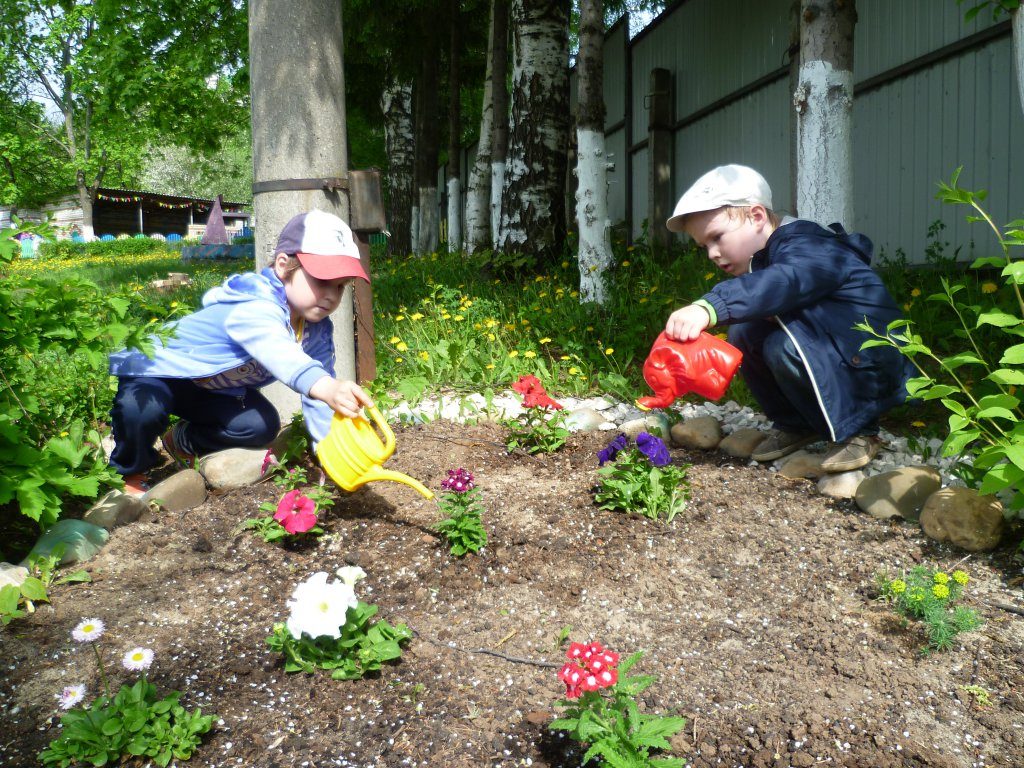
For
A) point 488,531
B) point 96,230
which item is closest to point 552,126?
point 488,531

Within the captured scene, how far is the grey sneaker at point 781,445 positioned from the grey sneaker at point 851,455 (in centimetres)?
21

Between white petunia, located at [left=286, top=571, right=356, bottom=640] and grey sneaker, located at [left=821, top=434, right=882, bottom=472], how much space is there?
1866 mm

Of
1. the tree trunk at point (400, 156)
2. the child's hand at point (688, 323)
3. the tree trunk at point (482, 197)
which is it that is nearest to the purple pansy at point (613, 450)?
the child's hand at point (688, 323)

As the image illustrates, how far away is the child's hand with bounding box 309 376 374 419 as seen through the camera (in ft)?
7.38

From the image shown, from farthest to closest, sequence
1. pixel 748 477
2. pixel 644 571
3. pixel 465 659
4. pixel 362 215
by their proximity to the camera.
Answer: pixel 362 215, pixel 748 477, pixel 644 571, pixel 465 659

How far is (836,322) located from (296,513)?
1911mm

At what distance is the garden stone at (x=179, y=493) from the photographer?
2.68 metres

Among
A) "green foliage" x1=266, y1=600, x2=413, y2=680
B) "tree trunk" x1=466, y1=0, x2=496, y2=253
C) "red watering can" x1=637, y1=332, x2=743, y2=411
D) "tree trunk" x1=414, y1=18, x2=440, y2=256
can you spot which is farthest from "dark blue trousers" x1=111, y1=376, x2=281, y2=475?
"tree trunk" x1=414, y1=18, x2=440, y2=256

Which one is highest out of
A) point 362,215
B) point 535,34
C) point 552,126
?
point 535,34

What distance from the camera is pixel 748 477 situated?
2.93m

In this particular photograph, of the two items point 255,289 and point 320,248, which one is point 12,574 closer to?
point 255,289

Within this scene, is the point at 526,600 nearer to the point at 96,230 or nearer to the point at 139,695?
the point at 139,695

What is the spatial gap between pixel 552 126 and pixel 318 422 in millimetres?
4731

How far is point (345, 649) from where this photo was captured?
1.77 meters
